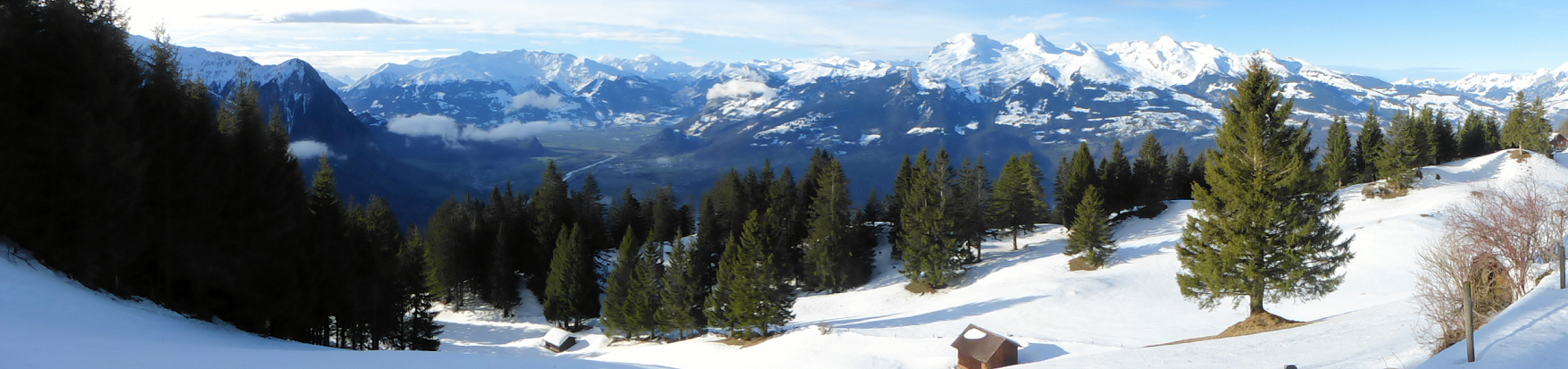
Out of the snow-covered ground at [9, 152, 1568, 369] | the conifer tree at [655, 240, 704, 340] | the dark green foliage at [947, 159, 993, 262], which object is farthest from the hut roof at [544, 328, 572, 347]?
the dark green foliage at [947, 159, 993, 262]

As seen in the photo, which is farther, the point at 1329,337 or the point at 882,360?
the point at 882,360

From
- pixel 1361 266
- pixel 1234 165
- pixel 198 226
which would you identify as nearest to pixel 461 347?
pixel 198 226

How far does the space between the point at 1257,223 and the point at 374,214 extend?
47.9m

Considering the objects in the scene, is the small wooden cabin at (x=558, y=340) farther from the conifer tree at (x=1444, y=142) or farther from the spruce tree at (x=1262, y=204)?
the conifer tree at (x=1444, y=142)

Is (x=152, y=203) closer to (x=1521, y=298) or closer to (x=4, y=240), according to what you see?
(x=4, y=240)

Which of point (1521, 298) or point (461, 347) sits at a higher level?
point (1521, 298)

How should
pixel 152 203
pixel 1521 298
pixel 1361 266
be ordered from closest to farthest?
pixel 1521 298, pixel 152 203, pixel 1361 266

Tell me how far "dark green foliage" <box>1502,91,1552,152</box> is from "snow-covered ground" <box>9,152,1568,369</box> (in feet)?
27.8

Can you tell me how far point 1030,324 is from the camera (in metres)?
34.1

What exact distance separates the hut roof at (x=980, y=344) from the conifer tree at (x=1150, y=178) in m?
43.5

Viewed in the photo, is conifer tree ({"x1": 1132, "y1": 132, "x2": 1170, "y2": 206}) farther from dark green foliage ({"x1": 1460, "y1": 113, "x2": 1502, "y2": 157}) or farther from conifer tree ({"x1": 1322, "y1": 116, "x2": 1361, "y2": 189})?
dark green foliage ({"x1": 1460, "y1": 113, "x2": 1502, "y2": 157})

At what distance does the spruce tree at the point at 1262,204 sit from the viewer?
20641 mm

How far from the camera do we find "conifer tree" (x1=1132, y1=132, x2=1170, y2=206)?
62188 millimetres

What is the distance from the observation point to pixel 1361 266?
38344 mm
